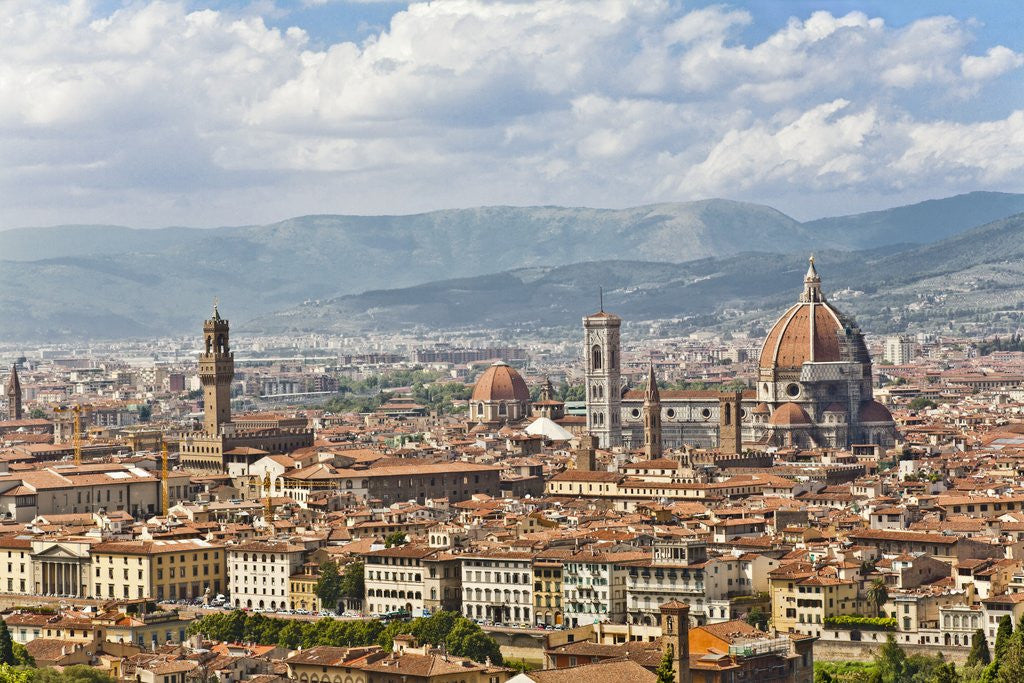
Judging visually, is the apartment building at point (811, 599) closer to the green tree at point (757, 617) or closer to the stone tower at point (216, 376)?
the green tree at point (757, 617)

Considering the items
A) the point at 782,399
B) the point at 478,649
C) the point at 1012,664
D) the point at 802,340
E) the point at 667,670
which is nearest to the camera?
the point at 667,670

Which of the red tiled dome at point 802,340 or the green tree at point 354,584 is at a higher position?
the red tiled dome at point 802,340

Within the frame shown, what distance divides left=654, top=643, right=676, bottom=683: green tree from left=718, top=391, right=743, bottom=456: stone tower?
56932 millimetres

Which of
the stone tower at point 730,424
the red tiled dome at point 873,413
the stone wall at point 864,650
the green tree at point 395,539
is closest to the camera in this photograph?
the stone wall at point 864,650

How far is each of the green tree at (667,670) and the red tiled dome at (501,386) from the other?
91.9 metres

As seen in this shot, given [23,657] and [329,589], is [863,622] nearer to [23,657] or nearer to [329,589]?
[329,589]

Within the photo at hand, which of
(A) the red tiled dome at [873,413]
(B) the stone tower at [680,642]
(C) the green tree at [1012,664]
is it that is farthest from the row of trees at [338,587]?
(A) the red tiled dome at [873,413]

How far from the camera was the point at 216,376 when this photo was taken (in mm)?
102312

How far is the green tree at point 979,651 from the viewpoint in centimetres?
5328

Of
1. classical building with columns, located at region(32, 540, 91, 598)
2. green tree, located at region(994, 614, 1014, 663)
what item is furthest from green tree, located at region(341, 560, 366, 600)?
green tree, located at region(994, 614, 1014, 663)

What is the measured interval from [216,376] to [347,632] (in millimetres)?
45634

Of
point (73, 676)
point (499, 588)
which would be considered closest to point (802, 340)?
point (499, 588)

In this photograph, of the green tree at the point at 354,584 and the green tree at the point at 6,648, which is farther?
the green tree at the point at 354,584

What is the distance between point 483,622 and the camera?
197ft
